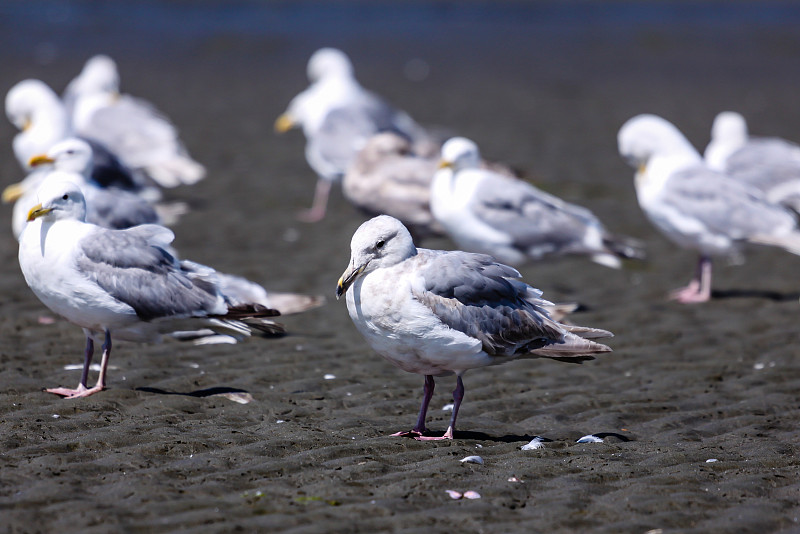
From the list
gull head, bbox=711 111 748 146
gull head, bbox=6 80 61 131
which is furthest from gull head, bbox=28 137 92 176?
gull head, bbox=711 111 748 146

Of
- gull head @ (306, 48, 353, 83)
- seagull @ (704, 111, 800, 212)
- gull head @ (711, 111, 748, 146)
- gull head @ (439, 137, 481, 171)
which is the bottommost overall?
gull head @ (439, 137, 481, 171)

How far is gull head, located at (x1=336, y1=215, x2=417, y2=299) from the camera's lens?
5.13m

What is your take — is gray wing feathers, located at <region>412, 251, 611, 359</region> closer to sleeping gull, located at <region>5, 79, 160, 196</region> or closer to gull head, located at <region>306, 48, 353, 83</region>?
sleeping gull, located at <region>5, 79, 160, 196</region>

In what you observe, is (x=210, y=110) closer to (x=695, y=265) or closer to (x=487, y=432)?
(x=695, y=265)

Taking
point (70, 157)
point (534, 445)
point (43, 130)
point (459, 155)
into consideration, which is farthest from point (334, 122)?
point (534, 445)

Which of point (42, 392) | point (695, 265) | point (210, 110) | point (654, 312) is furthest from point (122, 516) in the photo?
point (210, 110)

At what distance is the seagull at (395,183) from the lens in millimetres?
9891

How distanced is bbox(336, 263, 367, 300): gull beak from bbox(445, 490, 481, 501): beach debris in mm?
Result: 1137

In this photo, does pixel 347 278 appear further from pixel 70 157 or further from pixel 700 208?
pixel 700 208

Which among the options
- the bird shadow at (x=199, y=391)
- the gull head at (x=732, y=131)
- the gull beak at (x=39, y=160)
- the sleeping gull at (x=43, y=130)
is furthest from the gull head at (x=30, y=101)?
the gull head at (x=732, y=131)

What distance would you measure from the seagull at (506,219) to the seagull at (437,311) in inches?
124

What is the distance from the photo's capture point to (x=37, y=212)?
5750mm

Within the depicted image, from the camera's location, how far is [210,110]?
1769 centimetres

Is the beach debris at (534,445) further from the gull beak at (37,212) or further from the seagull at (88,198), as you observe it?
the seagull at (88,198)
